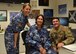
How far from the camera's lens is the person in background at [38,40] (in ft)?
8.59

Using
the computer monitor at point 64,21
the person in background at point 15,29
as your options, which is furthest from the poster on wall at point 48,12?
the person in background at point 15,29

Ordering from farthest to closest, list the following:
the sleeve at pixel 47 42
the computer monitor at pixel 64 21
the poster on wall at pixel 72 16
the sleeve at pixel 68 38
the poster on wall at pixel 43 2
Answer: the poster on wall at pixel 43 2
the computer monitor at pixel 64 21
the poster on wall at pixel 72 16
the sleeve at pixel 47 42
the sleeve at pixel 68 38

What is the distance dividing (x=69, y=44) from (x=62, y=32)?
1.16 ft

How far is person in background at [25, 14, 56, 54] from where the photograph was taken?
2.62m

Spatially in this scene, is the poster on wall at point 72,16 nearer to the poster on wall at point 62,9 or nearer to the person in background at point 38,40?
the poster on wall at point 62,9

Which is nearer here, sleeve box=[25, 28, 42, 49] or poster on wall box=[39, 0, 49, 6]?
sleeve box=[25, 28, 42, 49]

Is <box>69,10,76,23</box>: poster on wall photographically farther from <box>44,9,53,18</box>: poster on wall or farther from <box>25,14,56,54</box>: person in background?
<box>25,14,56,54</box>: person in background

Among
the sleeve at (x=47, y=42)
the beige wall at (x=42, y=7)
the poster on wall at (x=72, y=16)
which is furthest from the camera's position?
the beige wall at (x=42, y=7)

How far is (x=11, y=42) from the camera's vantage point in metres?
3.02

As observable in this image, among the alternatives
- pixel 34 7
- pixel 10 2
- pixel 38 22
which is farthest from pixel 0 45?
pixel 38 22

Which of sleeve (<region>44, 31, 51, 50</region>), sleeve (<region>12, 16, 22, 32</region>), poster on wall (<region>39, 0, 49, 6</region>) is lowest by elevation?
sleeve (<region>44, 31, 51, 50</region>)

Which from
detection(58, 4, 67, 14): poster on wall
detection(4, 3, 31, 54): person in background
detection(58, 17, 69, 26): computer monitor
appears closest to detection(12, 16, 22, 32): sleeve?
detection(4, 3, 31, 54): person in background

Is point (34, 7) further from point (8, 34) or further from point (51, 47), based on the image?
point (51, 47)

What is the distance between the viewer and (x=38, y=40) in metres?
2.69
